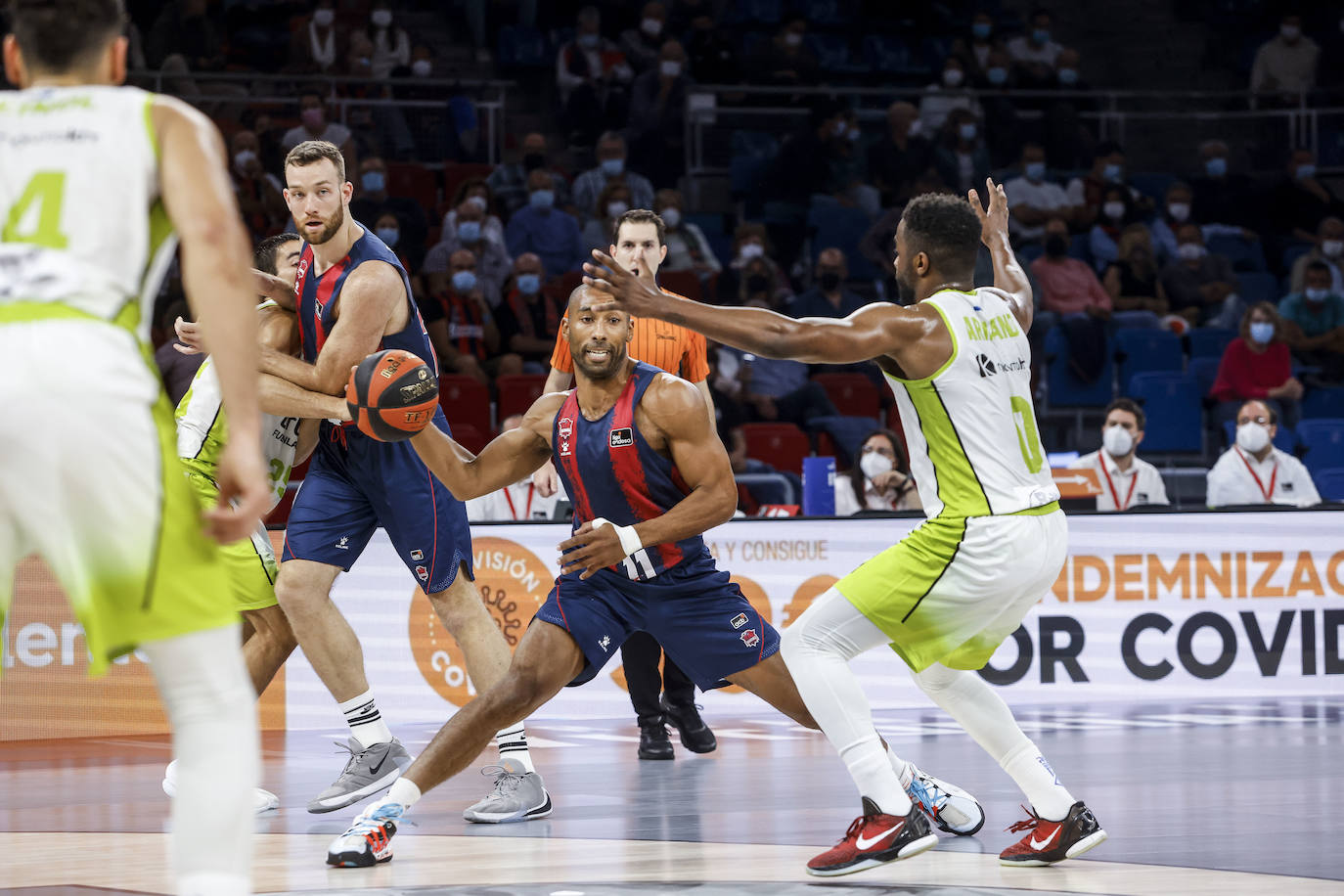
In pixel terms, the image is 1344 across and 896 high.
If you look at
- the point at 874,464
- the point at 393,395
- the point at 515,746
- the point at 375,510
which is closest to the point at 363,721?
the point at 515,746

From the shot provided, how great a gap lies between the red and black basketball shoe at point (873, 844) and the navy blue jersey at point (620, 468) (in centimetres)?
115

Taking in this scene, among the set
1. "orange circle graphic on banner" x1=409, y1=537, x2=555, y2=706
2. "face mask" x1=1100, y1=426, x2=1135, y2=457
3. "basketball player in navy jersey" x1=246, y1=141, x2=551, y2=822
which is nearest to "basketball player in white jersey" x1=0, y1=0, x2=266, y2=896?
"basketball player in navy jersey" x1=246, y1=141, x2=551, y2=822

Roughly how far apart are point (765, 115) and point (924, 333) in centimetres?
1151

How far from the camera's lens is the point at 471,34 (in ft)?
55.8

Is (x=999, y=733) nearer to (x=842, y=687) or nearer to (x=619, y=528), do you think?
(x=842, y=687)

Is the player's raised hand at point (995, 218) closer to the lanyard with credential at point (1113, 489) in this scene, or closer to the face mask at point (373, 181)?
the lanyard with credential at point (1113, 489)

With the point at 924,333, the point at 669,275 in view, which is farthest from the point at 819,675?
the point at 669,275

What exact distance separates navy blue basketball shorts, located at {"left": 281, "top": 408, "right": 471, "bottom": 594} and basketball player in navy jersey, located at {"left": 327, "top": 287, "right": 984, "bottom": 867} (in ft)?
1.83

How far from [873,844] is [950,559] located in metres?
0.85

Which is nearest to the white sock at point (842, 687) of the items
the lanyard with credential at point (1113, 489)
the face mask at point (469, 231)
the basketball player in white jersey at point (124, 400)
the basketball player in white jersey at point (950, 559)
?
the basketball player in white jersey at point (950, 559)

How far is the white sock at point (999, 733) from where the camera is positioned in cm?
493

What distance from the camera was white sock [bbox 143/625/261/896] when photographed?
2.79 metres

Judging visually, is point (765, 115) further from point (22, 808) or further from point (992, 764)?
point (22, 808)

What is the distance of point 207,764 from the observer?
9.23ft
